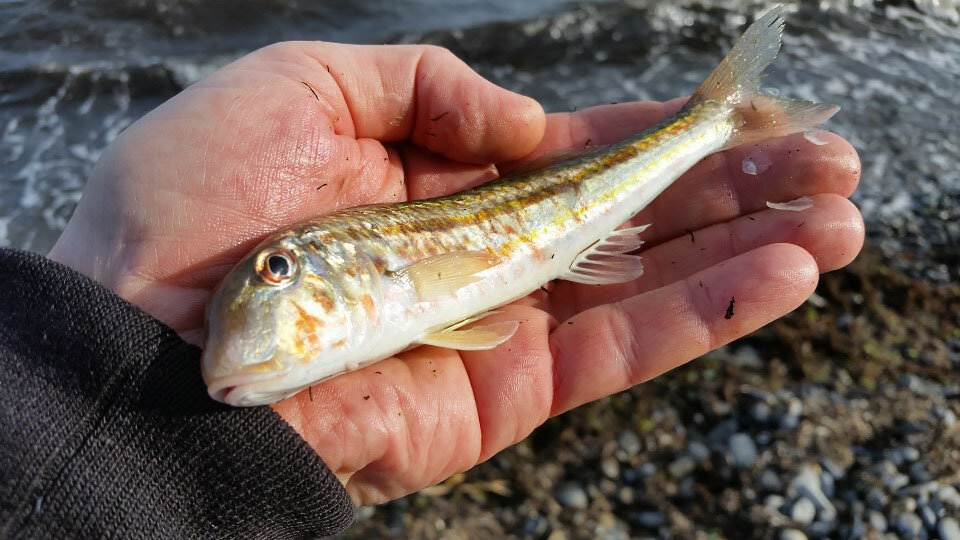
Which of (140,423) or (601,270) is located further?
(601,270)

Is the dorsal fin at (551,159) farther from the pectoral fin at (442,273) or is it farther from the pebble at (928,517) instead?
the pebble at (928,517)

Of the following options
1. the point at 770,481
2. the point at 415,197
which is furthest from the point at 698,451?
the point at 415,197

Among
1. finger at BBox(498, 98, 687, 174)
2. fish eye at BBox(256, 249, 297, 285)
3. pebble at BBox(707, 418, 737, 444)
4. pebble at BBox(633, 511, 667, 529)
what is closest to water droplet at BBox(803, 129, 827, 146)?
finger at BBox(498, 98, 687, 174)

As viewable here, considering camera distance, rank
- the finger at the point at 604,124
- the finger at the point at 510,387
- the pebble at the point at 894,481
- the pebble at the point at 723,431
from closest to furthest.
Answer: the finger at the point at 510,387 → the pebble at the point at 894,481 → the pebble at the point at 723,431 → the finger at the point at 604,124

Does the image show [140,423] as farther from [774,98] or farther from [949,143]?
[949,143]

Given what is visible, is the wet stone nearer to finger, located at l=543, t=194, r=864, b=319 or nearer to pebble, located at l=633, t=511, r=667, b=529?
pebble, located at l=633, t=511, r=667, b=529

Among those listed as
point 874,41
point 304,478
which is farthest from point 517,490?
point 874,41

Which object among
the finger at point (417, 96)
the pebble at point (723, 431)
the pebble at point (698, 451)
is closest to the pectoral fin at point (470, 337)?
the finger at point (417, 96)
